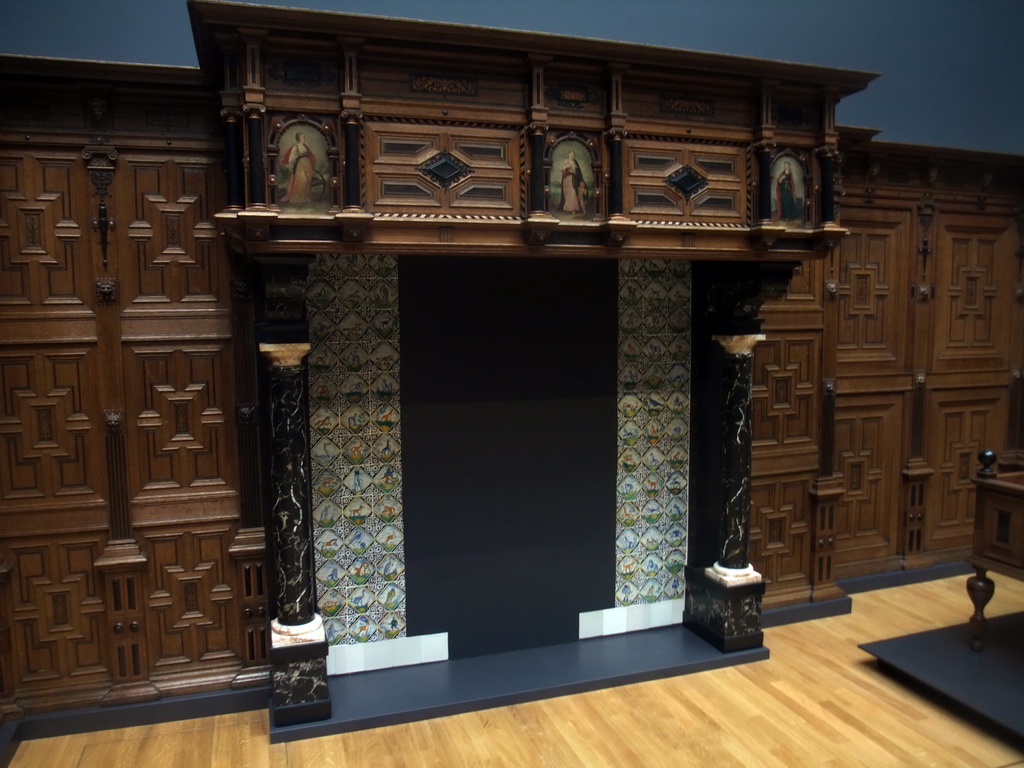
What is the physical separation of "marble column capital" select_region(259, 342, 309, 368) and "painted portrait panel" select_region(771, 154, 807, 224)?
244cm

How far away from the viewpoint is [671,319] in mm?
4441

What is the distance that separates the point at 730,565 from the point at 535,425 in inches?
54.5

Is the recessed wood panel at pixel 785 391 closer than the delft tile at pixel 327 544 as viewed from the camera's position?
No

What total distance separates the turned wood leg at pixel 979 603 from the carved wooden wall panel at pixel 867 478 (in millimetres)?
1083

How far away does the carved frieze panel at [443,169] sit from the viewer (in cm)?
323

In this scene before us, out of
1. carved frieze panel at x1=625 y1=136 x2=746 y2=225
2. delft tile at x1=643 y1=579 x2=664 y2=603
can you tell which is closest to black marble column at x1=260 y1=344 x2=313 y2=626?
carved frieze panel at x1=625 y1=136 x2=746 y2=225

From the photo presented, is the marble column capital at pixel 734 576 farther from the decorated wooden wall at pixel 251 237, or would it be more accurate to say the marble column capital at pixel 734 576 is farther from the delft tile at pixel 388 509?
the delft tile at pixel 388 509

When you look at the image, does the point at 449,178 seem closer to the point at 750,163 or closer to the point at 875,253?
the point at 750,163

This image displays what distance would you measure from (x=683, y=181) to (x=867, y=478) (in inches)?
112

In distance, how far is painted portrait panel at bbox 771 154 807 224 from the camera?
381cm

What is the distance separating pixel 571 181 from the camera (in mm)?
3479

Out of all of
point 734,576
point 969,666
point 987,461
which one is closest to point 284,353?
point 734,576

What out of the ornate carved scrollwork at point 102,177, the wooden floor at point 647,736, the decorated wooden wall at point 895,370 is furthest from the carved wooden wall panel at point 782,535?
the ornate carved scrollwork at point 102,177

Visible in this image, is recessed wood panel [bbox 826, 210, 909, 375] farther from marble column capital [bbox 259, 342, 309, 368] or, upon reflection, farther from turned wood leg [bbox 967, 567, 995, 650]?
marble column capital [bbox 259, 342, 309, 368]
